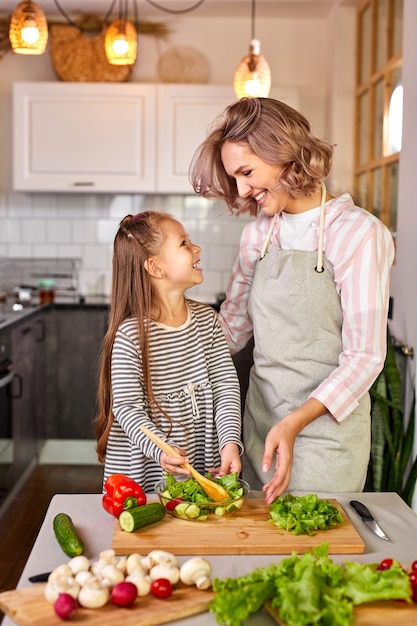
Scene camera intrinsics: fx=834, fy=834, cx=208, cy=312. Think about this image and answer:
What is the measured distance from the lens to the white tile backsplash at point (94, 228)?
5.84 m

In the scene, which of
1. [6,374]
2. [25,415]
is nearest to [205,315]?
[6,374]

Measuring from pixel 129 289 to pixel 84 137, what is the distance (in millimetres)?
3439

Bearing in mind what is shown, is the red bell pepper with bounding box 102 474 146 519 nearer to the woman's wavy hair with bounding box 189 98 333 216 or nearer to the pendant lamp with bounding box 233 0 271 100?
the woman's wavy hair with bounding box 189 98 333 216

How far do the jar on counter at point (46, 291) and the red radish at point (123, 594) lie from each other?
163 inches

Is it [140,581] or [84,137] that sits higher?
[84,137]

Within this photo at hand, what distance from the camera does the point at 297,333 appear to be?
199 centimetres

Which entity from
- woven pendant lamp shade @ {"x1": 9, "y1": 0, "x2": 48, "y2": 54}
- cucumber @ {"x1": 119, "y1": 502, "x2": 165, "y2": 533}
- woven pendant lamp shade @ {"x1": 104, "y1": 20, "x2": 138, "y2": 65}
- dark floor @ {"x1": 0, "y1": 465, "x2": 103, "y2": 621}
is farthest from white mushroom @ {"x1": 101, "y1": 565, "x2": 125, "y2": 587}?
woven pendant lamp shade @ {"x1": 104, "y1": 20, "x2": 138, "y2": 65}

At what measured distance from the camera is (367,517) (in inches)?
64.5

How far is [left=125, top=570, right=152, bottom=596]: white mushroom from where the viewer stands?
125 centimetres

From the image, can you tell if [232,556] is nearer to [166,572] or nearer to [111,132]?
[166,572]

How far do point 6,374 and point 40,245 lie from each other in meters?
Answer: 1.85

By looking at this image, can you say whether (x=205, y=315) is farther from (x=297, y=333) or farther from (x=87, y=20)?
(x=87, y=20)

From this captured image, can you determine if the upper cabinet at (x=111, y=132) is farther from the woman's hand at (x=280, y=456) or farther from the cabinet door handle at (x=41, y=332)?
the woman's hand at (x=280, y=456)

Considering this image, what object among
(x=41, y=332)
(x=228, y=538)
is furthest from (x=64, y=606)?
(x=41, y=332)
